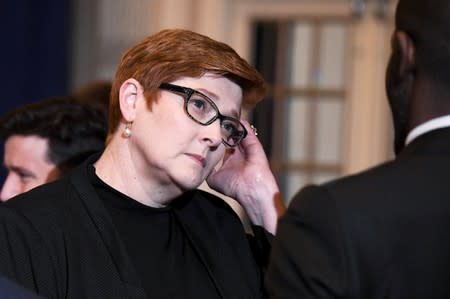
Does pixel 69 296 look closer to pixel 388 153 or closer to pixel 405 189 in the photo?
pixel 405 189

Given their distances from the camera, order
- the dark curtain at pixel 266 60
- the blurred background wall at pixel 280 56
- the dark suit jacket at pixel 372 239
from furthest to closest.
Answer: the dark curtain at pixel 266 60
the blurred background wall at pixel 280 56
the dark suit jacket at pixel 372 239

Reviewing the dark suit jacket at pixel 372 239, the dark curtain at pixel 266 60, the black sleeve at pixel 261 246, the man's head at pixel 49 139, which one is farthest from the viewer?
the dark curtain at pixel 266 60

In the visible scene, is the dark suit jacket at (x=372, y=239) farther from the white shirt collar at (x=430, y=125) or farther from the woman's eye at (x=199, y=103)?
the woman's eye at (x=199, y=103)

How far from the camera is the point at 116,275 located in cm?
197

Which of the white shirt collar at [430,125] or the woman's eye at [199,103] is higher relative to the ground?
the white shirt collar at [430,125]

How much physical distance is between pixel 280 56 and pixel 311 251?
388 centimetres

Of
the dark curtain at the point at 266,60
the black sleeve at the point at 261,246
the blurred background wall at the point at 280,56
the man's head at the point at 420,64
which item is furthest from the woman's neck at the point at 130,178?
the dark curtain at the point at 266,60

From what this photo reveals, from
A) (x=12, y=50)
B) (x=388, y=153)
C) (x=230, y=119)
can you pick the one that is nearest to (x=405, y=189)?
(x=230, y=119)

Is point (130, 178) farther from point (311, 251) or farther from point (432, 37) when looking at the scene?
point (432, 37)

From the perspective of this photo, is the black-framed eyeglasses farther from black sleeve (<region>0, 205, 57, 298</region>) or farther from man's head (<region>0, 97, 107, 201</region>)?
man's head (<region>0, 97, 107, 201</region>)

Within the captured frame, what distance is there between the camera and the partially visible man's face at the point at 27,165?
106 inches

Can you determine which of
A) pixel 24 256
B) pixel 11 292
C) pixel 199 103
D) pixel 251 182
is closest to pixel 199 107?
pixel 199 103

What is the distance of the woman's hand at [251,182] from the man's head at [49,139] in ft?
1.54

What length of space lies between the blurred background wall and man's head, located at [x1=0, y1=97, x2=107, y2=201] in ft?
7.84
